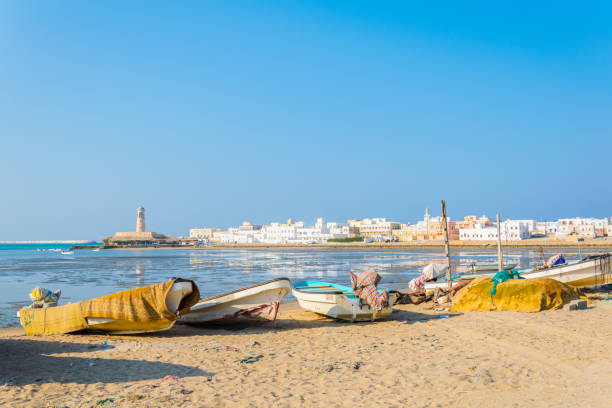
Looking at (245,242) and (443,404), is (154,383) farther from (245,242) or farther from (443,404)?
(245,242)

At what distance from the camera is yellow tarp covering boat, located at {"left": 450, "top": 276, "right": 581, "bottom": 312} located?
40.5ft

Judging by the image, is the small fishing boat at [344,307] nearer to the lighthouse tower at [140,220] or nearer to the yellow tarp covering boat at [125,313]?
the yellow tarp covering boat at [125,313]

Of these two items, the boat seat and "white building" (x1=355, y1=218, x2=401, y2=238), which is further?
"white building" (x1=355, y1=218, x2=401, y2=238)

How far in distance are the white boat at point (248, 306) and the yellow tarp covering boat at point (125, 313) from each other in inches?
42.7

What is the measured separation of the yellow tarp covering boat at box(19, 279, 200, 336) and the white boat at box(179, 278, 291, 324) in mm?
1085

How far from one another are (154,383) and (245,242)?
148282 mm

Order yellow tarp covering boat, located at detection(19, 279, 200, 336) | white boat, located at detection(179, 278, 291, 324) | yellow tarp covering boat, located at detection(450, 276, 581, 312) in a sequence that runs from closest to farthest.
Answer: yellow tarp covering boat, located at detection(19, 279, 200, 336) → white boat, located at detection(179, 278, 291, 324) → yellow tarp covering boat, located at detection(450, 276, 581, 312)

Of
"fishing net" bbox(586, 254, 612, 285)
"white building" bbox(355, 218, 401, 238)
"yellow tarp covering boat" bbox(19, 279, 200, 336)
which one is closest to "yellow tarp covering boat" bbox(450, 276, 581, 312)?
"fishing net" bbox(586, 254, 612, 285)

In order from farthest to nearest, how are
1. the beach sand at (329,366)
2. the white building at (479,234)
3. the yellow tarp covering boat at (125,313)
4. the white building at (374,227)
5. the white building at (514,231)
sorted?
1. the white building at (374,227)
2. the white building at (479,234)
3. the white building at (514,231)
4. the yellow tarp covering boat at (125,313)
5. the beach sand at (329,366)

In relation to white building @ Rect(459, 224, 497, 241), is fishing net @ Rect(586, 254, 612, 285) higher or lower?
higher

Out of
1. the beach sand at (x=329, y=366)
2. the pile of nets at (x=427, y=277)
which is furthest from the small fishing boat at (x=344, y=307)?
the pile of nets at (x=427, y=277)

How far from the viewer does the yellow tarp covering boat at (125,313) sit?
9.98 metres

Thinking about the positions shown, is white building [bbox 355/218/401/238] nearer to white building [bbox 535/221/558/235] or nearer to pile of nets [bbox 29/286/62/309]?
white building [bbox 535/221/558/235]

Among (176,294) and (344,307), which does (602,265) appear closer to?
(344,307)
